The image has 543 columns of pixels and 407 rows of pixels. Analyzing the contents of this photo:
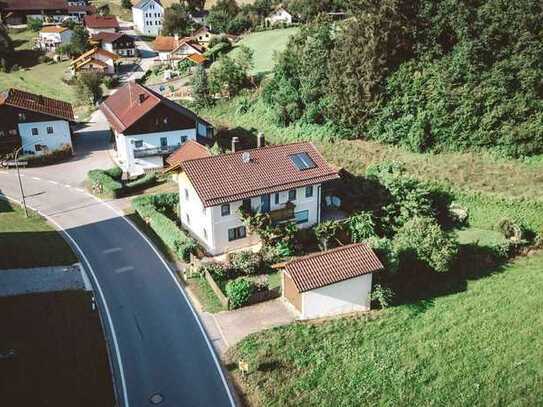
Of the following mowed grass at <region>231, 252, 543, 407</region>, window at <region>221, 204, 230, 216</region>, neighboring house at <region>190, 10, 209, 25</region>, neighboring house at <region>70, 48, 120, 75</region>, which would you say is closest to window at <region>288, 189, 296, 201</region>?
window at <region>221, 204, 230, 216</region>

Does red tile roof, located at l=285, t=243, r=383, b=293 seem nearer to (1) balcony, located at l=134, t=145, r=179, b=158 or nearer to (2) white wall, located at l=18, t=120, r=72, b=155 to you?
(1) balcony, located at l=134, t=145, r=179, b=158

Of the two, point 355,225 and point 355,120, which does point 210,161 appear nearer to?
point 355,225

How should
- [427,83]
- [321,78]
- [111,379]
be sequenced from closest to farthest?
1. [111,379]
2. [427,83]
3. [321,78]

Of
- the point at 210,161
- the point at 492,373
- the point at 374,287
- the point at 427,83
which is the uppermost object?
the point at 427,83

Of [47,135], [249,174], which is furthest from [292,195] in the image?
[47,135]

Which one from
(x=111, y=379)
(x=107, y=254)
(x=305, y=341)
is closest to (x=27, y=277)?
(x=107, y=254)

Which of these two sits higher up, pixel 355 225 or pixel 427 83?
pixel 427 83
